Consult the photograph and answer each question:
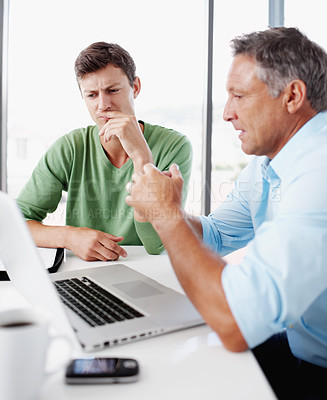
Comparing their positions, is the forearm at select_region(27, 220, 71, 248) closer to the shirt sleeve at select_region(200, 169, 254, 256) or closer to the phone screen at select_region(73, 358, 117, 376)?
the shirt sleeve at select_region(200, 169, 254, 256)

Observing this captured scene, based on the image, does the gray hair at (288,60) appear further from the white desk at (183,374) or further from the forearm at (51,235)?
the forearm at (51,235)

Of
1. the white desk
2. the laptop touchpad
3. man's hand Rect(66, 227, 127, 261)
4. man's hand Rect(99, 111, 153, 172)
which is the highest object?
man's hand Rect(99, 111, 153, 172)

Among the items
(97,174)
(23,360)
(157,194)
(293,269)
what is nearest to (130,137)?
(97,174)

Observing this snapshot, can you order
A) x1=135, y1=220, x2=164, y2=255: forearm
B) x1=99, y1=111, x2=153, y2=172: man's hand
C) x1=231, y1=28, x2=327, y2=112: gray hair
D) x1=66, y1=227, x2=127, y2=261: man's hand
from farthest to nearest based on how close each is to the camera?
→ 1. x1=99, y1=111, x2=153, y2=172: man's hand
2. x1=135, y1=220, x2=164, y2=255: forearm
3. x1=66, y1=227, x2=127, y2=261: man's hand
4. x1=231, y1=28, x2=327, y2=112: gray hair

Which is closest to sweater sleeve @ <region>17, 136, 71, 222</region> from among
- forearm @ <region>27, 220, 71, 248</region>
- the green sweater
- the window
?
the green sweater

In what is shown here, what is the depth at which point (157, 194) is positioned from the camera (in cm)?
93

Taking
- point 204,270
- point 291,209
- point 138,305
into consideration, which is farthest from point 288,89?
point 138,305

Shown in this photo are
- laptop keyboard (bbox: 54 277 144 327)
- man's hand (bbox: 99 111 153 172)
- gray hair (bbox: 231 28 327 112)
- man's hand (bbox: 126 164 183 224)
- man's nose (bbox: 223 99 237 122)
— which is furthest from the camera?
man's hand (bbox: 99 111 153 172)

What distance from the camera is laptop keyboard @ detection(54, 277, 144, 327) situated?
0.75 meters

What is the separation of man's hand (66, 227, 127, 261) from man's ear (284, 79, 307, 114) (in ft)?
2.16

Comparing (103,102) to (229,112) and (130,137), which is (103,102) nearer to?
(130,137)

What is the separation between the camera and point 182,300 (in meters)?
0.86

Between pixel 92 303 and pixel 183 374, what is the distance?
30 centimetres

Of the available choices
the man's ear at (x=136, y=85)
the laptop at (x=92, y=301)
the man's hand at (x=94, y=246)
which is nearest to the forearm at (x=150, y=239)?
the man's hand at (x=94, y=246)
